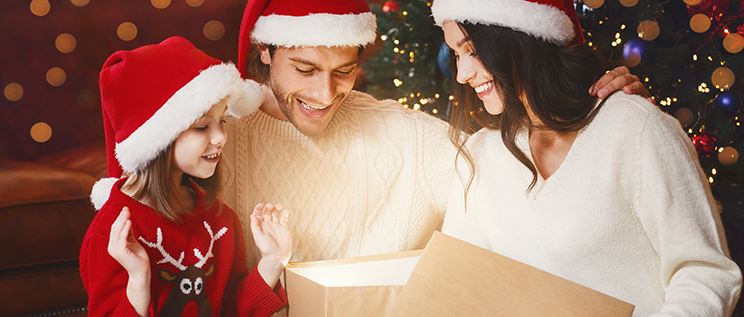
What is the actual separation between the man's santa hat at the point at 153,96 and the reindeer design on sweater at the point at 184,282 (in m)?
0.16

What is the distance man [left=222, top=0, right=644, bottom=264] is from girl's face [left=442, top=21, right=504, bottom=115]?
Answer: 272 mm

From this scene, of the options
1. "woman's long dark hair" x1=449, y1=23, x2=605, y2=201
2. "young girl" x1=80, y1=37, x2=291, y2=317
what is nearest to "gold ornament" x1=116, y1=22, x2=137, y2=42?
"young girl" x1=80, y1=37, x2=291, y2=317

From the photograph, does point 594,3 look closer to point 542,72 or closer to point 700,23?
point 700,23

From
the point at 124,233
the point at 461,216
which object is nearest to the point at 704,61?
the point at 461,216

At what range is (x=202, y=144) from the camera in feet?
4.58

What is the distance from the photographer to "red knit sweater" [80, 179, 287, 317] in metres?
1.37

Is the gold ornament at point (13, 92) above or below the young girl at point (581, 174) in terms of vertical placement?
below

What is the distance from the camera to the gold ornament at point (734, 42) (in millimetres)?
2229

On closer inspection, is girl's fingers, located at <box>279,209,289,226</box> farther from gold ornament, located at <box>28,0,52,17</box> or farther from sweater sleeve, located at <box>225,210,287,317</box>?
gold ornament, located at <box>28,0,52,17</box>

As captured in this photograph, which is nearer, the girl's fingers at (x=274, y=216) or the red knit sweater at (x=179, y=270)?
the red knit sweater at (x=179, y=270)

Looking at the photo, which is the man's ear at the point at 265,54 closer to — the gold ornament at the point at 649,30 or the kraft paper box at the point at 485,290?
the kraft paper box at the point at 485,290

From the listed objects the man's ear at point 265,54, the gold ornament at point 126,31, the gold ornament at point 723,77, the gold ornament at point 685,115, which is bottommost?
the gold ornament at point 685,115

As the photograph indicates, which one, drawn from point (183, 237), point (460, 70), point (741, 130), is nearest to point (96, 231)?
point (183, 237)

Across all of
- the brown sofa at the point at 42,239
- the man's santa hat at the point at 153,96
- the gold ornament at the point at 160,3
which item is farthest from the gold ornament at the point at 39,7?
the man's santa hat at the point at 153,96
